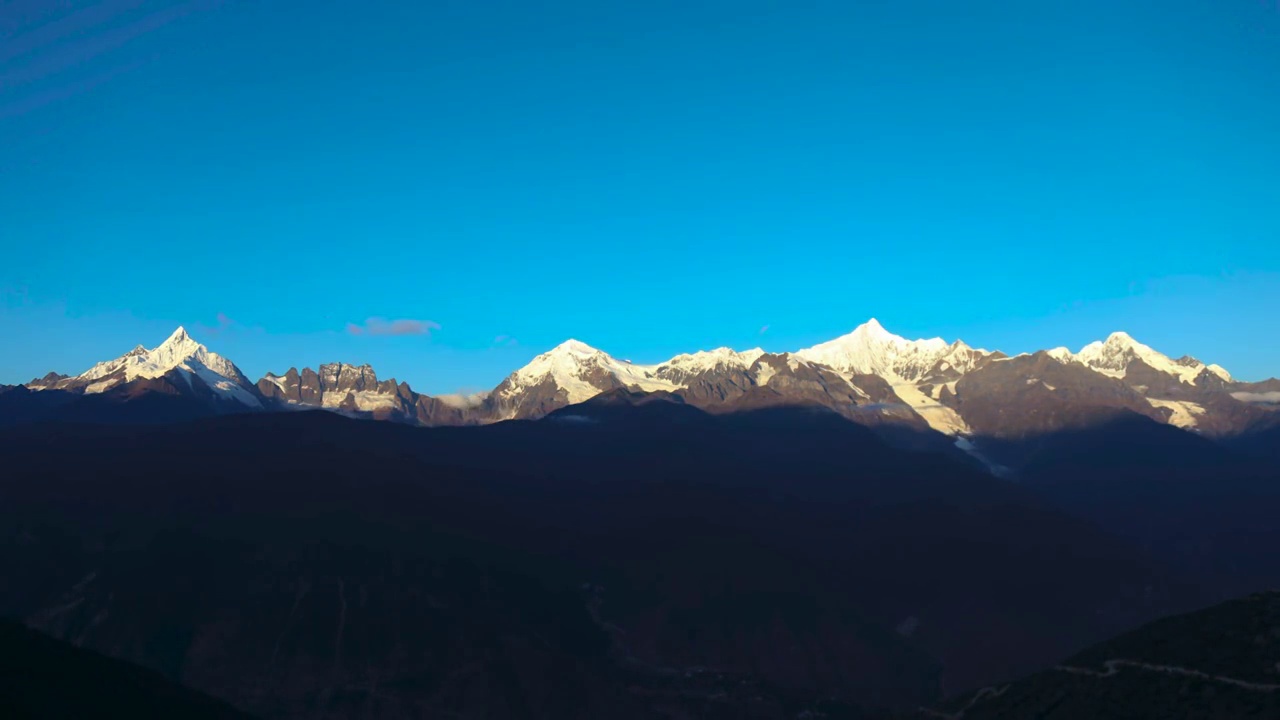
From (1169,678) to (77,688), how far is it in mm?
137728

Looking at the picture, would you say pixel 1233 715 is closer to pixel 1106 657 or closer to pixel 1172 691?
pixel 1172 691

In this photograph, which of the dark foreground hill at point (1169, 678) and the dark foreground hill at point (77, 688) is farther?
the dark foreground hill at point (77, 688)

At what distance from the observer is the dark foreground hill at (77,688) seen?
449ft

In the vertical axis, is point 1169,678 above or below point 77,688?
above

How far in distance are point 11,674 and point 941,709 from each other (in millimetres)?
122029

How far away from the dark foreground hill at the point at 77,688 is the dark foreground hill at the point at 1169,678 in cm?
10378

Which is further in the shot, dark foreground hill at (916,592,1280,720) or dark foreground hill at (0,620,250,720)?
dark foreground hill at (0,620,250,720)

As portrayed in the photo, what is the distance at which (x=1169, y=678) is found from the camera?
381ft

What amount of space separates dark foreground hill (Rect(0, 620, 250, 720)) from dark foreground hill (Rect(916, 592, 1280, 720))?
10378 centimetres

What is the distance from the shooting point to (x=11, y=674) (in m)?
143

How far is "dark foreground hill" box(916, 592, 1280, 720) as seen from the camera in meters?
109

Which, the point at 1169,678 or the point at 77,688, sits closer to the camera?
the point at 1169,678

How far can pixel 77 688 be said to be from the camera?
146m

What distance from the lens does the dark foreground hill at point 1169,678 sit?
109m
